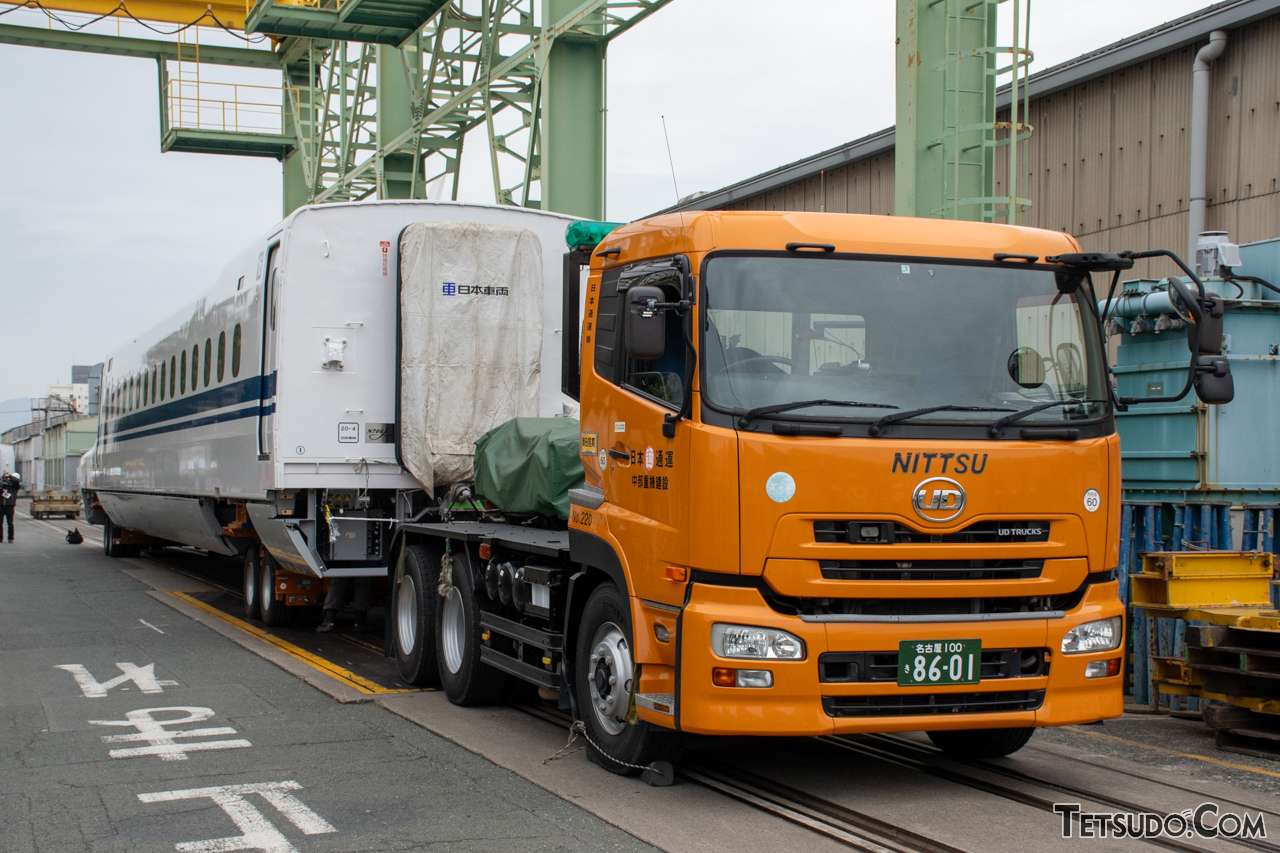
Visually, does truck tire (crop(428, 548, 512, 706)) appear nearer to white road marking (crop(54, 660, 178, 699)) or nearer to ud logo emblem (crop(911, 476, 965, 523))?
white road marking (crop(54, 660, 178, 699))

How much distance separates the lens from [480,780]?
6789 millimetres

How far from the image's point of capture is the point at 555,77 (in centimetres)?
1778

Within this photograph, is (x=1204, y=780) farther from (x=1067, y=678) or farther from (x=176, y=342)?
(x=176, y=342)

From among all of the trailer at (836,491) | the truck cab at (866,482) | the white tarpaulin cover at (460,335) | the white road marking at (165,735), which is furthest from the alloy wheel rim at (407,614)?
the truck cab at (866,482)

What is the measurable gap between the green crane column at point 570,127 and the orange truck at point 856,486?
11.1 m

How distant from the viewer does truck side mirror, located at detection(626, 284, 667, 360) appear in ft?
20.2

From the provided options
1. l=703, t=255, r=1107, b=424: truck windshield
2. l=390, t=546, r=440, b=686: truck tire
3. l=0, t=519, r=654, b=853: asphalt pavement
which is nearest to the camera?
l=0, t=519, r=654, b=853: asphalt pavement

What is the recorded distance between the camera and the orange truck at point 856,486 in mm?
5965

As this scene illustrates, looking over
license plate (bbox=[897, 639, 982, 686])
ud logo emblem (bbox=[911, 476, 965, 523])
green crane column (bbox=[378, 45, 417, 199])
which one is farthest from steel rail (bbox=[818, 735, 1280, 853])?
green crane column (bbox=[378, 45, 417, 199])

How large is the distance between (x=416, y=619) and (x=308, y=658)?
2075 millimetres

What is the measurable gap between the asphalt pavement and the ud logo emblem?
6.56 ft

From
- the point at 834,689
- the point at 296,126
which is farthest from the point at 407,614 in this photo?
the point at 296,126

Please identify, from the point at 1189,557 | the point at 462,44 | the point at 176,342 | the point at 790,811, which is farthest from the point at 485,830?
the point at 462,44

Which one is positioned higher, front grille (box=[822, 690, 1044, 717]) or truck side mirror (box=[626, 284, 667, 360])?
truck side mirror (box=[626, 284, 667, 360])
